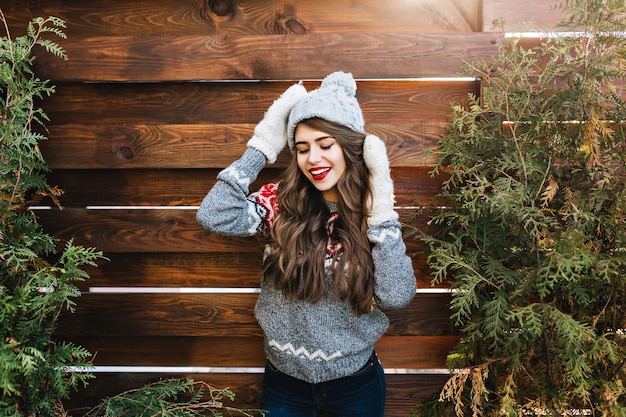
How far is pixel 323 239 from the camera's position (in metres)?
1.88

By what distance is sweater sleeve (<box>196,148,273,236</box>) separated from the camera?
1.85 meters

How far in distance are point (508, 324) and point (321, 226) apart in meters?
0.80

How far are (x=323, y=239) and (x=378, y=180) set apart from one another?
32 cm

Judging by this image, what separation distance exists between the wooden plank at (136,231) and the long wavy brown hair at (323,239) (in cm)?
54

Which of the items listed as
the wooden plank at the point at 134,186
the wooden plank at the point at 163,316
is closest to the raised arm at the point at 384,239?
the wooden plank at the point at 134,186

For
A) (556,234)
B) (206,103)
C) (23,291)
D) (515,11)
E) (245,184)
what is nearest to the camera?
(23,291)

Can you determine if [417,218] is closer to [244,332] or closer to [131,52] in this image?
[244,332]

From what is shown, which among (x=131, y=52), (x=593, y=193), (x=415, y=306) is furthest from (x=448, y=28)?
(x=131, y=52)

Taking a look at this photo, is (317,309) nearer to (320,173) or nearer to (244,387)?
(320,173)

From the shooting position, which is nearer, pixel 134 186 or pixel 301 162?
pixel 301 162

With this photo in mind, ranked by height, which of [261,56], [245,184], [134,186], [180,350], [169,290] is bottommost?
[180,350]

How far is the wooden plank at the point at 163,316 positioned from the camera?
2436 millimetres

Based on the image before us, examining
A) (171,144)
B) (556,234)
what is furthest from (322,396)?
(171,144)

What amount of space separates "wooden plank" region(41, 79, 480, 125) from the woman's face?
1.84ft
